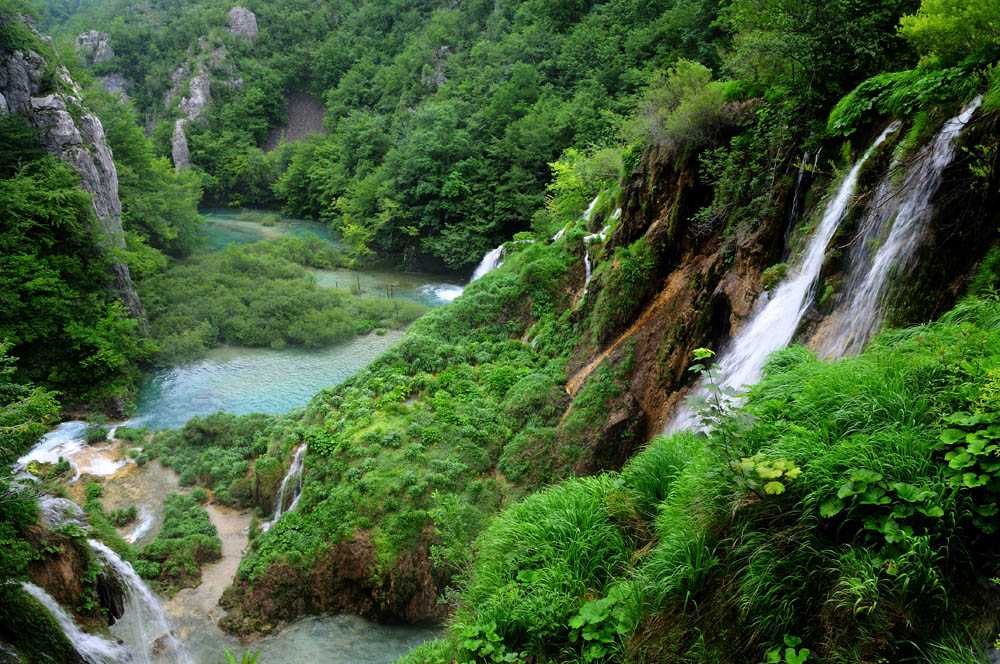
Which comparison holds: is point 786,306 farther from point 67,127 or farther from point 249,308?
point 67,127

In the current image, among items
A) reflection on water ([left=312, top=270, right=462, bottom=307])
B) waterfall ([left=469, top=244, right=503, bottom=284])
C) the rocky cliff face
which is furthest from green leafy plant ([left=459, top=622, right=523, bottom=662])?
reflection on water ([left=312, top=270, right=462, bottom=307])

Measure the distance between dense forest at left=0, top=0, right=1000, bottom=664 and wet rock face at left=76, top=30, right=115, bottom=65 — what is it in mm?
41758

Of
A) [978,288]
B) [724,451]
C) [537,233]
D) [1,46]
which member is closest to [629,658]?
[724,451]

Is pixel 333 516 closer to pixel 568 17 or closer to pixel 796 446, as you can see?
pixel 796 446

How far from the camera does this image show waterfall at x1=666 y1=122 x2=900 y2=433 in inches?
→ 277

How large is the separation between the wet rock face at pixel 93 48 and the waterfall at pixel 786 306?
238 ft

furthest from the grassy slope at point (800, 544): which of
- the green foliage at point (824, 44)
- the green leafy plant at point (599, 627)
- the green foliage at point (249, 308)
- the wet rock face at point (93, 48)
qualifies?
the wet rock face at point (93, 48)

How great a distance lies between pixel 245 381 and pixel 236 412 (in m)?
2.45

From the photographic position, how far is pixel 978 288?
16.8 ft

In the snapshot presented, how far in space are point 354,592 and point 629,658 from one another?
8313mm

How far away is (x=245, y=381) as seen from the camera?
19.5m

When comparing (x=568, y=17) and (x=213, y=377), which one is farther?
(x=568, y=17)

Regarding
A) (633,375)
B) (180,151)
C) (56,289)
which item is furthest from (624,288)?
(180,151)

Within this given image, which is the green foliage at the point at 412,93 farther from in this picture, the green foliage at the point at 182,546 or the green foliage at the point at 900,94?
the green foliage at the point at 182,546
